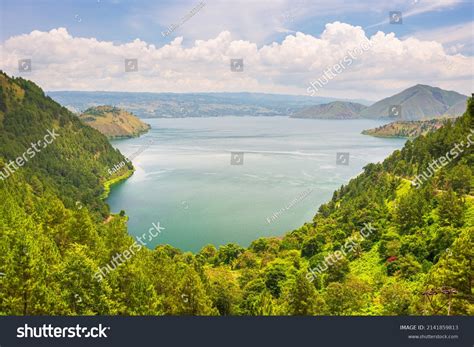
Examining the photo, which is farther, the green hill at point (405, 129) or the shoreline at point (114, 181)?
the green hill at point (405, 129)


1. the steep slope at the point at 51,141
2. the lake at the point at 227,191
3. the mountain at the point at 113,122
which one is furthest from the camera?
the mountain at the point at 113,122

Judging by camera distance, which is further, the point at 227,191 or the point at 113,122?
the point at 113,122

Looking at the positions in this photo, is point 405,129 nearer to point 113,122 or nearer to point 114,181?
point 113,122

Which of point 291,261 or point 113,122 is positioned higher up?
point 113,122

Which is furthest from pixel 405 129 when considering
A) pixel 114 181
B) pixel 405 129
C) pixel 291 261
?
pixel 291 261

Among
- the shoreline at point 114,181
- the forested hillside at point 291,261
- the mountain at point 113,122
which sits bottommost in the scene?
the shoreline at point 114,181

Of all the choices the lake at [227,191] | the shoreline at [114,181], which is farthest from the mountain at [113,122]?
the shoreline at [114,181]

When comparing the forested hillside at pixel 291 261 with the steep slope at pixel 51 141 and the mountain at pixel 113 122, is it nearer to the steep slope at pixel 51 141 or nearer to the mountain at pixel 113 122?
the steep slope at pixel 51 141
